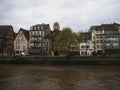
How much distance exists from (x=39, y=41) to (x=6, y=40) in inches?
712

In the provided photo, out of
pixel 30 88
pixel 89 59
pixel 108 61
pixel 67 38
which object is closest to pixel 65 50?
pixel 67 38

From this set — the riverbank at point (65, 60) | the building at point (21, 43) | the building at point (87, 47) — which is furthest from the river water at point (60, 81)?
the building at point (21, 43)

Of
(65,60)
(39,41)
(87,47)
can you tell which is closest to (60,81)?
(65,60)

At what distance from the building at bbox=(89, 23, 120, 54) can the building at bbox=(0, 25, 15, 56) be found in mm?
45949

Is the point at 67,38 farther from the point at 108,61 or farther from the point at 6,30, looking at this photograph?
the point at 6,30

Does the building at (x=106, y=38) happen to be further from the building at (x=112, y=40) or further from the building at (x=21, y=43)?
the building at (x=21, y=43)

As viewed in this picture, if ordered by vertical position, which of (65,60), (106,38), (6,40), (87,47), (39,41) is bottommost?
(65,60)

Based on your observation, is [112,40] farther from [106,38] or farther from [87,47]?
[87,47]

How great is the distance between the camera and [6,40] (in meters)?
108

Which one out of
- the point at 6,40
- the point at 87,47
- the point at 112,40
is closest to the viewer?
the point at 112,40

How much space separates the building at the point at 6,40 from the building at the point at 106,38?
4595 centimetres

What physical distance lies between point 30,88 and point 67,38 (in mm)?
53933

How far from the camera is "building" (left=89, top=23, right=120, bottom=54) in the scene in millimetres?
99438

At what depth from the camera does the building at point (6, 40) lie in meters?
106
